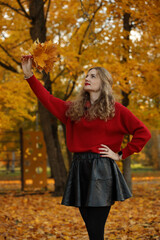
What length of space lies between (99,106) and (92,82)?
251mm

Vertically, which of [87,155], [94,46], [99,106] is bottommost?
[87,155]

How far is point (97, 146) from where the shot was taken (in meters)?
2.89

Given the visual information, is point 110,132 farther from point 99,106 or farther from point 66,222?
point 66,222

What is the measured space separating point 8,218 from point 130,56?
5.28 m

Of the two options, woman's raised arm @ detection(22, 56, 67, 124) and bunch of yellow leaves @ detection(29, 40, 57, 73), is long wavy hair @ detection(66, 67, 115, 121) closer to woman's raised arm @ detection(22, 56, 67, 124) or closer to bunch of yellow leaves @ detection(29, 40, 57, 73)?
woman's raised arm @ detection(22, 56, 67, 124)

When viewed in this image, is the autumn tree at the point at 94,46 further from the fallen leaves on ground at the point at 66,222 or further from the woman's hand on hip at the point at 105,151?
the woman's hand on hip at the point at 105,151

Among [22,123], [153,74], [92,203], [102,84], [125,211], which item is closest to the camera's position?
[92,203]

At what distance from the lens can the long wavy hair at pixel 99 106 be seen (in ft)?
9.58

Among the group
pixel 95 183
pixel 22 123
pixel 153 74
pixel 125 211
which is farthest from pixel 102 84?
pixel 22 123

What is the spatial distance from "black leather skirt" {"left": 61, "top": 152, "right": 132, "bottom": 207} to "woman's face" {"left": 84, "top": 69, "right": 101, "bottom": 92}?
1.95ft

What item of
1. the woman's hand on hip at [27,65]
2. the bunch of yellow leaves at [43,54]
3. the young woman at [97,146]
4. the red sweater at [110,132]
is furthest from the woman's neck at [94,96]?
the woman's hand on hip at [27,65]

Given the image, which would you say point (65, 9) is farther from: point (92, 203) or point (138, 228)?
point (92, 203)

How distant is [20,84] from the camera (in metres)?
9.02

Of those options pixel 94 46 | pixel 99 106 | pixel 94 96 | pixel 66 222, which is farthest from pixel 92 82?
pixel 94 46
